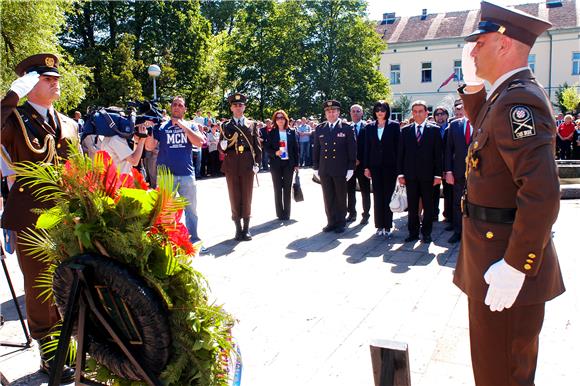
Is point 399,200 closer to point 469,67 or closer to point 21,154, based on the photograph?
point 469,67

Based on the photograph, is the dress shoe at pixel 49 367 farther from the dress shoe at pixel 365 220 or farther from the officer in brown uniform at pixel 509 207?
the dress shoe at pixel 365 220

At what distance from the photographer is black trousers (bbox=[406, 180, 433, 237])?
25.0 ft

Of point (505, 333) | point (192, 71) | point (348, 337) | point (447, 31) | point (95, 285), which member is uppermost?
point (447, 31)

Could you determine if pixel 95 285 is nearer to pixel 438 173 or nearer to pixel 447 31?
pixel 438 173

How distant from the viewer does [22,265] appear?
12.1ft

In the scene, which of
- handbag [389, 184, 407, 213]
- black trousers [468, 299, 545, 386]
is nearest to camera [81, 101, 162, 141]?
handbag [389, 184, 407, 213]

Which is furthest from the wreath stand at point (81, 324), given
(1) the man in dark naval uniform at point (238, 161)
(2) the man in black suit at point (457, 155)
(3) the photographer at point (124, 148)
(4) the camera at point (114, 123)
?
(2) the man in black suit at point (457, 155)

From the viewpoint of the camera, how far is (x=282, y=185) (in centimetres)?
977

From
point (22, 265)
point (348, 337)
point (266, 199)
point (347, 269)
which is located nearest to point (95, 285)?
point (22, 265)

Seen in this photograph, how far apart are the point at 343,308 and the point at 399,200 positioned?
3116 mm

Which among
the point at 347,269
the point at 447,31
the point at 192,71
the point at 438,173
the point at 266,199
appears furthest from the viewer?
the point at 447,31

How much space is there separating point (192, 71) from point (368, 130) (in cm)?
2844

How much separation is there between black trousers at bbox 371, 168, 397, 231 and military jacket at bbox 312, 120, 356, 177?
48 centimetres

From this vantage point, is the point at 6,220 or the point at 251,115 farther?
the point at 251,115
